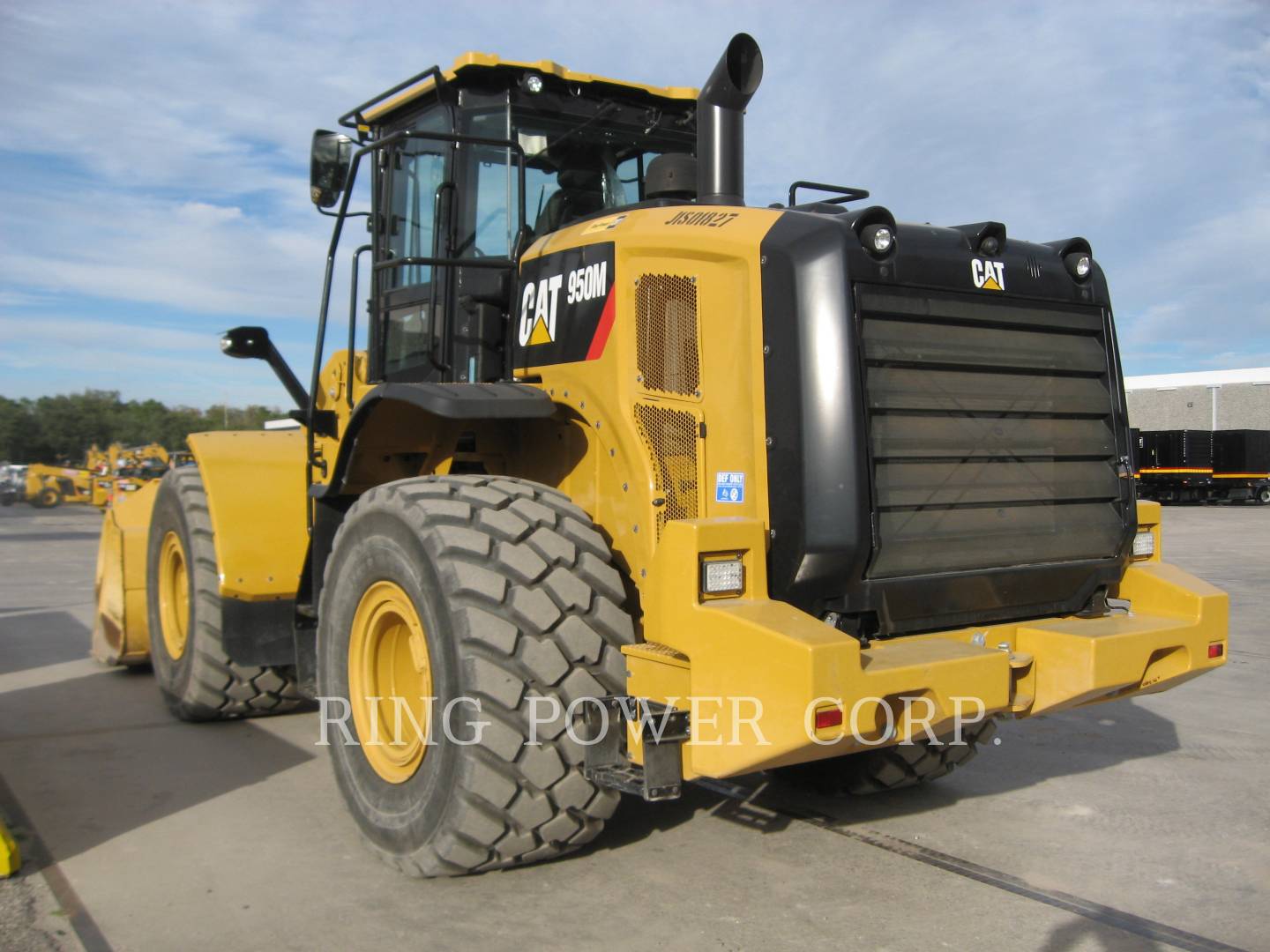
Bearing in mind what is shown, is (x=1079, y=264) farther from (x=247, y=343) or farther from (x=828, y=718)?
(x=247, y=343)

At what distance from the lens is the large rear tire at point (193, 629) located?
622 cm

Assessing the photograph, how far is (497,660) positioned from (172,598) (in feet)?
13.1

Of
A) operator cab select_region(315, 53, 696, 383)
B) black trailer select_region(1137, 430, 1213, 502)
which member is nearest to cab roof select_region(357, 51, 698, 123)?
operator cab select_region(315, 53, 696, 383)

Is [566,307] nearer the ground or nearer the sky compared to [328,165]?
nearer the ground

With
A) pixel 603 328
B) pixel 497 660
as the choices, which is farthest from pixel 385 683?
pixel 603 328

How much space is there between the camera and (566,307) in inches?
174

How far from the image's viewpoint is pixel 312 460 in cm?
577

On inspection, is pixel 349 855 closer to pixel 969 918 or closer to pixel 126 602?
pixel 969 918

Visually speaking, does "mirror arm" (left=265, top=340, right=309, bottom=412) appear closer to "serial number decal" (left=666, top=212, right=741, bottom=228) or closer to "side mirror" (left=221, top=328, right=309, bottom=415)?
"side mirror" (left=221, top=328, right=309, bottom=415)

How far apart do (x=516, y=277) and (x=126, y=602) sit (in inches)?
168

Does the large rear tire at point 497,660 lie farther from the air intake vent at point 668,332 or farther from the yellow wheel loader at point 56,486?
the yellow wheel loader at point 56,486

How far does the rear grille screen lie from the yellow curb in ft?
10.2

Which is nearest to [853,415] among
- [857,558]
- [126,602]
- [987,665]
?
[857,558]

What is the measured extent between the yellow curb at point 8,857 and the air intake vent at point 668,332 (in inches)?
107
